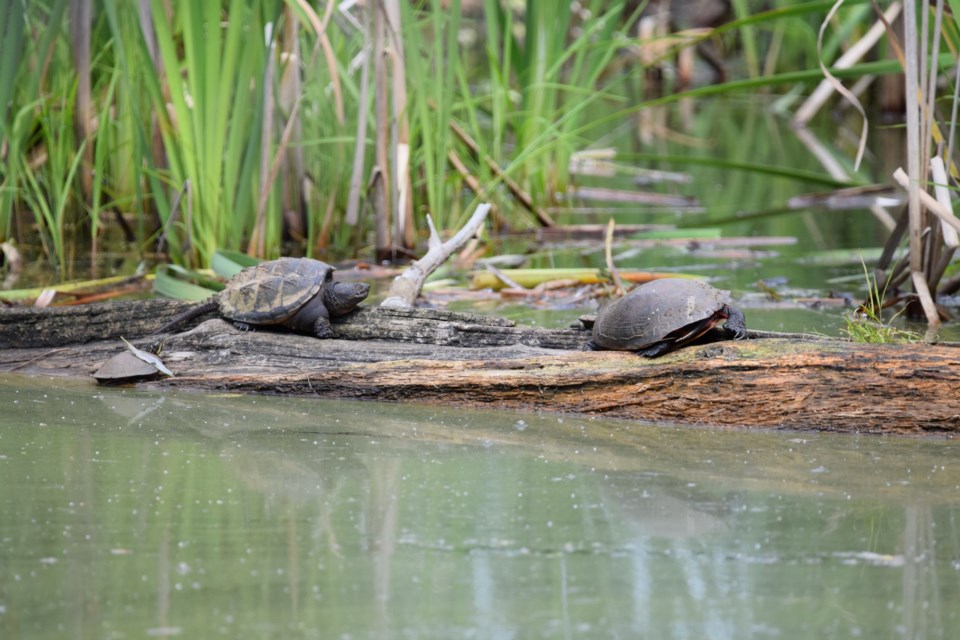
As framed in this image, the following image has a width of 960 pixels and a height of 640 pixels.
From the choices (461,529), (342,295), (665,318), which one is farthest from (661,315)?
(461,529)

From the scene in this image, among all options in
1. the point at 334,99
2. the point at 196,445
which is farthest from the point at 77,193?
the point at 196,445

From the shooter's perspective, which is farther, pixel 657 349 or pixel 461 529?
pixel 657 349

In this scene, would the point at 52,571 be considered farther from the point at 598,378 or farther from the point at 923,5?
the point at 923,5

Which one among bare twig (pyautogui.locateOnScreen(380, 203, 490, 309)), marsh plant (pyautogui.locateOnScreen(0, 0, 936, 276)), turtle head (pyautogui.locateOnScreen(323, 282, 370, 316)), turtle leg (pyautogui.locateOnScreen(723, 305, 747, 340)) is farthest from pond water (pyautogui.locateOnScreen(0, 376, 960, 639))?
marsh plant (pyautogui.locateOnScreen(0, 0, 936, 276))

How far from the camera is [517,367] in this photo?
276 centimetres

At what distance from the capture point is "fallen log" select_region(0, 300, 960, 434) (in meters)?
2.53

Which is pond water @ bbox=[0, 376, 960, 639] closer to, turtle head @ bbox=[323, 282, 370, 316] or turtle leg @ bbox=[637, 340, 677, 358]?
turtle leg @ bbox=[637, 340, 677, 358]

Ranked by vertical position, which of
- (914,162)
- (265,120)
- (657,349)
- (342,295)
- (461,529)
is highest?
(265,120)

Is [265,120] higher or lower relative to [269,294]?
higher

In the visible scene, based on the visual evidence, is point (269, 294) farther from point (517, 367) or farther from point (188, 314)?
point (517, 367)

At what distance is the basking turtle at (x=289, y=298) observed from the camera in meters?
2.97

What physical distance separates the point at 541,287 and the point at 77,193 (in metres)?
2.27

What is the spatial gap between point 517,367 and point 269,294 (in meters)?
0.72

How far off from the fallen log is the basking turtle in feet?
0.15
